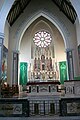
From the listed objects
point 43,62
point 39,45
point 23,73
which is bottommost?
point 23,73

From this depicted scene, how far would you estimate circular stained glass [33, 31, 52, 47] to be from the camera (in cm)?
1839

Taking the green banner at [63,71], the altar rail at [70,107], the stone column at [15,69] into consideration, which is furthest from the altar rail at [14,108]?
the green banner at [63,71]

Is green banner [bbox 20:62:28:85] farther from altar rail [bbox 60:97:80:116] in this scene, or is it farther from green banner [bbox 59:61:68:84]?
altar rail [bbox 60:97:80:116]

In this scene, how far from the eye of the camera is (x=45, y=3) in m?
15.8

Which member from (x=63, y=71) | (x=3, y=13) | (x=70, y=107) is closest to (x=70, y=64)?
(x=63, y=71)

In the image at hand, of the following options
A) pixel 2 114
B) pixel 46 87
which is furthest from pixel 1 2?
pixel 2 114

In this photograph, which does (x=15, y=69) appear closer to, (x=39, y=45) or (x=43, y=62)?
(x=43, y=62)

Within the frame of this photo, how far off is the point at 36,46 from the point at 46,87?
31.7 feet

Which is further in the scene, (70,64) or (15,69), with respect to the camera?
(15,69)

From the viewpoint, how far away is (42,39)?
18.6 m

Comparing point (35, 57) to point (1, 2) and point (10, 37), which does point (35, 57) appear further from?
point (1, 2)

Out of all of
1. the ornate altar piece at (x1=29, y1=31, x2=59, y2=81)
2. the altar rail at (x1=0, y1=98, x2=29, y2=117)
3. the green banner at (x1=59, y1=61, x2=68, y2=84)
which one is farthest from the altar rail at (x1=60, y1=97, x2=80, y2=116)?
the green banner at (x1=59, y1=61, x2=68, y2=84)

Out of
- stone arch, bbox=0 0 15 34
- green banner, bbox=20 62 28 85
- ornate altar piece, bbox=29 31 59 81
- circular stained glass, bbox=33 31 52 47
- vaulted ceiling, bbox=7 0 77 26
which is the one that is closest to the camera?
stone arch, bbox=0 0 15 34

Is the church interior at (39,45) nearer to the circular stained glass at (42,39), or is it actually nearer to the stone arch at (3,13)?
the circular stained glass at (42,39)
